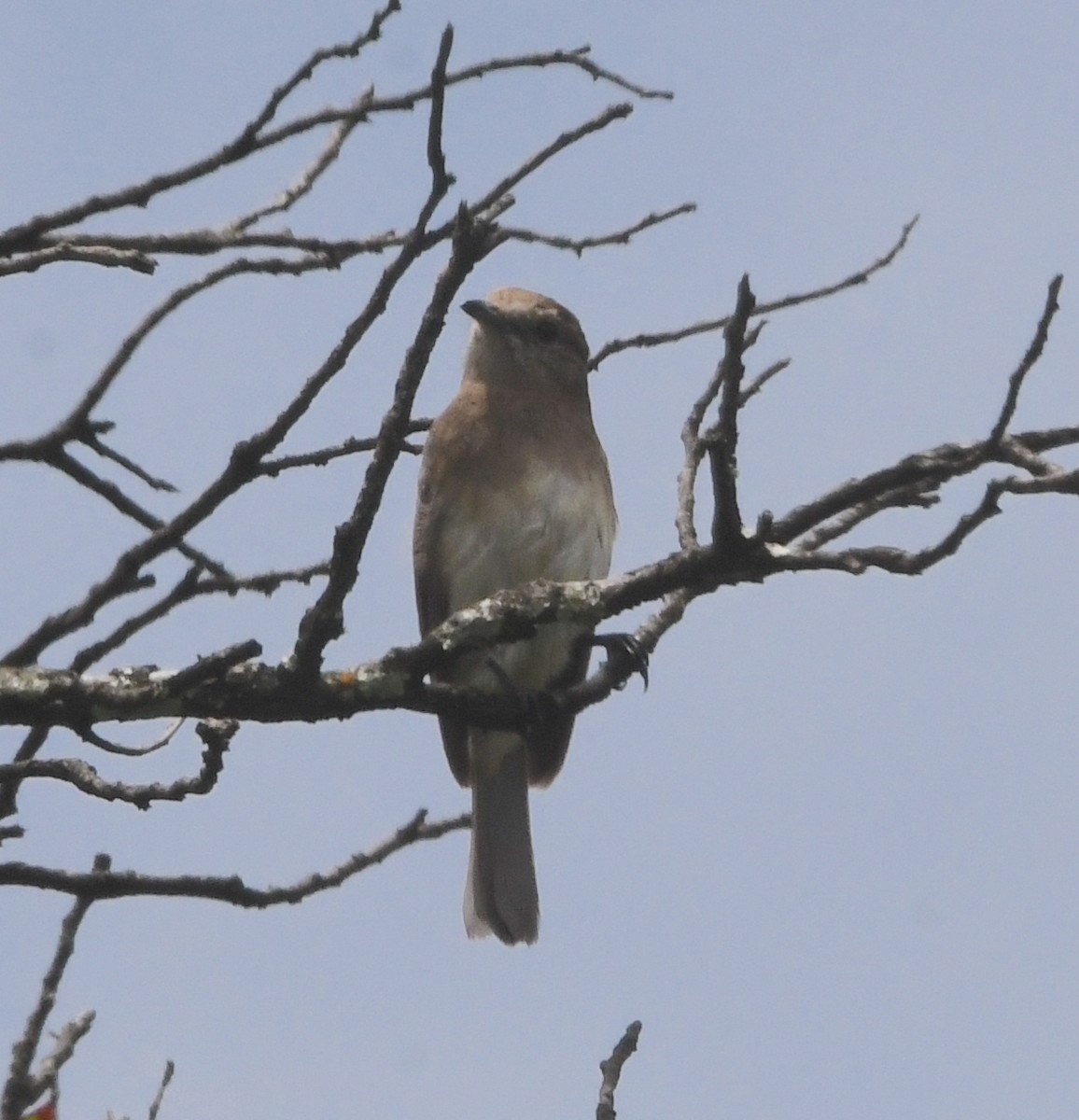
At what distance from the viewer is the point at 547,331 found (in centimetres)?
752

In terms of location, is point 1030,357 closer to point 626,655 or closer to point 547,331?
point 626,655

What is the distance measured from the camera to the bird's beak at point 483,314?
7.40m

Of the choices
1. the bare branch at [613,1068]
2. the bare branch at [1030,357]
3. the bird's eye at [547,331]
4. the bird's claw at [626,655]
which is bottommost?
the bare branch at [613,1068]

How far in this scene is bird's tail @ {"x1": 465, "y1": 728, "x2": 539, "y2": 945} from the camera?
23.8 feet

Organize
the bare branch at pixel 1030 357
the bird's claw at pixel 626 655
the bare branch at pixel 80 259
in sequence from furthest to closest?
the bird's claw at pixel 626 655 < the bare branch at pixel 80 259 < the bare branch at pixel 1030 357

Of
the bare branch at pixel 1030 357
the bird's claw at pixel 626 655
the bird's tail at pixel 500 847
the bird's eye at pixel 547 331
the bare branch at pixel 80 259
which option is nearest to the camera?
the bare branch at pixel 1030 357

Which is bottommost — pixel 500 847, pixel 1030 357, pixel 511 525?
pixel 1030 357

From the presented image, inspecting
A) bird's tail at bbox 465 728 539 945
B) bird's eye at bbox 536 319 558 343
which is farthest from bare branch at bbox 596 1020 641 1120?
bird's eye at bbox 536 319 558 343

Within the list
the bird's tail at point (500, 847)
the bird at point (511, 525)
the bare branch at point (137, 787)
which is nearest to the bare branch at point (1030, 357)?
the bare branch at point (137, 787)

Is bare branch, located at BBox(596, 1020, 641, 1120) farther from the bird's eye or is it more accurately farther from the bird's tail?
the bird's eye

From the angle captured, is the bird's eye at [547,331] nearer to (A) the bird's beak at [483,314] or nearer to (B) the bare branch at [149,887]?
(A) the bird's beak at [483,314]

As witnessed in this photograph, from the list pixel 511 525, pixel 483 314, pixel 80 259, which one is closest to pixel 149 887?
pixel 80 259

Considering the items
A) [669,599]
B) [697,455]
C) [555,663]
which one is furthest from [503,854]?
[697,455]

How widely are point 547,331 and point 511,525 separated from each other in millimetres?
1310
